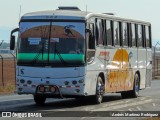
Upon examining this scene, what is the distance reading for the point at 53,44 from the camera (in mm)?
21203

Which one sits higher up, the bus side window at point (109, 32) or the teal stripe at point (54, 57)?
the bus side window at point (109, 32)

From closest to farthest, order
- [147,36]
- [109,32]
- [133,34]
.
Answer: [109,32]
[133,34]
[147,36]

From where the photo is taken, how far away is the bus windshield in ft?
69.1

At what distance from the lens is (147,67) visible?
1160 inches

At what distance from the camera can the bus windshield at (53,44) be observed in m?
21.0

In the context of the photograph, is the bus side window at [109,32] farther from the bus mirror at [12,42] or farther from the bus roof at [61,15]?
the bus mirror at [12,42]

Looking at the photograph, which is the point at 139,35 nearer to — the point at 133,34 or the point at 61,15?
the point at 133,34

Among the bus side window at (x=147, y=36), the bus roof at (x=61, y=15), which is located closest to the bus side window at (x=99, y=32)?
the bus roof at (x=61, y=15)

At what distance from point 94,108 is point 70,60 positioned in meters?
1.73

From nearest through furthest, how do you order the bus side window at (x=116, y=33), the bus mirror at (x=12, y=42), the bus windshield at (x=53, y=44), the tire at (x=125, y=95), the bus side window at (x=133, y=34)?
the bus windshield at (x=53, y=44), the bus mirror at (x=12, y=42), the bus side window at (x=116, y=33), the bus side window at (x=133, y=34), the tire at (x=125, y=95)

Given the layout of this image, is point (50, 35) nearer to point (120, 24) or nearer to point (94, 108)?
point (94, 108)

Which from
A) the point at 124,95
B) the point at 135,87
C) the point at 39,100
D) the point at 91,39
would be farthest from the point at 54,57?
the point at 124,95

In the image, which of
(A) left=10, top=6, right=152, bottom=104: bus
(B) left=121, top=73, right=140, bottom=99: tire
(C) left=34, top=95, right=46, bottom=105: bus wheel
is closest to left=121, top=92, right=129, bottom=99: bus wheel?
(B) left=121, top=73, right=140, bottom=99: tire

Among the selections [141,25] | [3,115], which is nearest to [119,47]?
[141,25]
